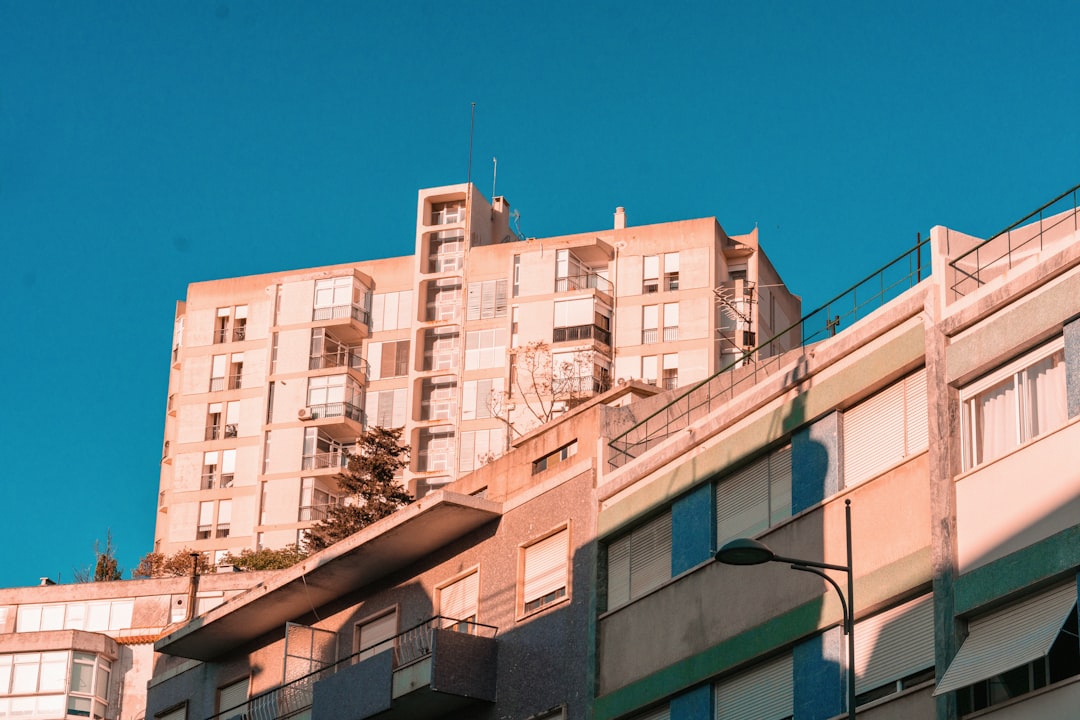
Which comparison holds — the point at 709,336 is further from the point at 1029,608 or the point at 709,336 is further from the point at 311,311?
the point at 1029,608

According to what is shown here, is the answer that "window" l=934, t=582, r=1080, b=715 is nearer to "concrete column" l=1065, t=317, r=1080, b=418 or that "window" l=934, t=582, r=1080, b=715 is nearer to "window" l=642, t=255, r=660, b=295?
"concrete column" l=1065, t=317, r=1080, b=418

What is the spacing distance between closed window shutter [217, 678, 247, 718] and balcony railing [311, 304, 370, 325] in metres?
54.9

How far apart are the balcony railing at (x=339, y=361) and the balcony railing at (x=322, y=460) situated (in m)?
4.43

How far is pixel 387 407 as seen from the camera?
316 ft

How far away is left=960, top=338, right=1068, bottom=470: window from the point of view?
22.3 meters

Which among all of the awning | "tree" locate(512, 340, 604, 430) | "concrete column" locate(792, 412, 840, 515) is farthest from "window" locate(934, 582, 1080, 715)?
"tree" locate(512, 340, 604, 430)

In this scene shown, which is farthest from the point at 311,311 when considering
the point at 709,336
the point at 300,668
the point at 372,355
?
the point at 300,668

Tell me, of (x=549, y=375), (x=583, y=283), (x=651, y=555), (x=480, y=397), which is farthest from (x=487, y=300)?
(x=651, y=555)

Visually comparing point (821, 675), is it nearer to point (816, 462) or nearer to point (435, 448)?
point (816, 462)

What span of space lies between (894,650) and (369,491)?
159 feet

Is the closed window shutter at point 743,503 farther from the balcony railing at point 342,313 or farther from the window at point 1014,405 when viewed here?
the balcony railing at point 342,313

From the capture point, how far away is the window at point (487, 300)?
93.8 metres

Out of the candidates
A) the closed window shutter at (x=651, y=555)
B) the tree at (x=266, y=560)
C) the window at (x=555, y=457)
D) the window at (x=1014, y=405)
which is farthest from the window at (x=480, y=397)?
the window at (x=1014, y=405)

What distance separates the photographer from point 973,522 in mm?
22828
